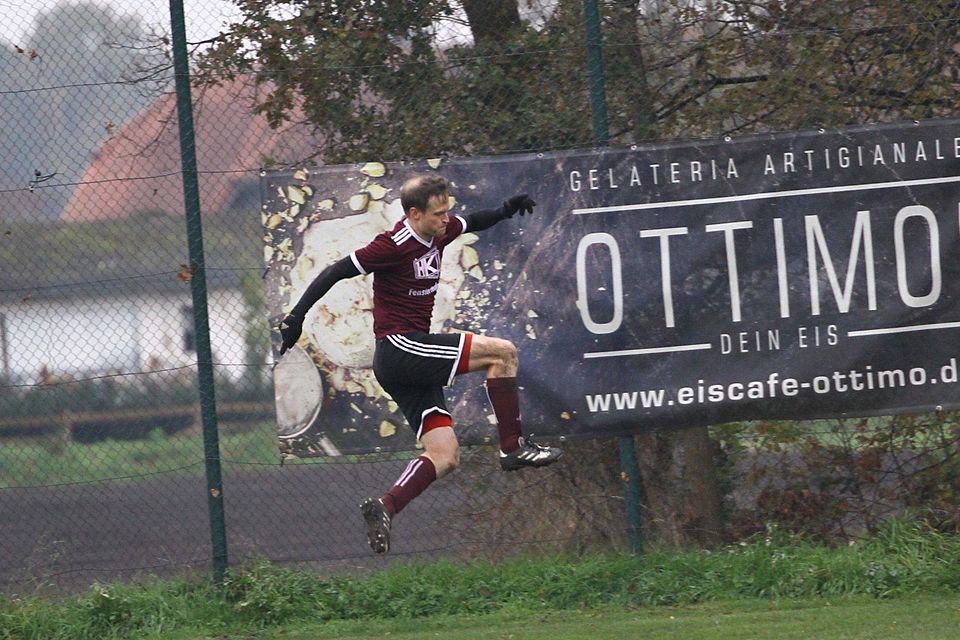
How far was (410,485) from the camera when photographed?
232 inches

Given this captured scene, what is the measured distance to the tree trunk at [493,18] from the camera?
24.2ft

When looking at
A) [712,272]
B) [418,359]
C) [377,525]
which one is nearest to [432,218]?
[418,359]

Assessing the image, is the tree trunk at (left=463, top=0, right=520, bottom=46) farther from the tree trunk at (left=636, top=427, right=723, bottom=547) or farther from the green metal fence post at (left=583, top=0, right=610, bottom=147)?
the tree trunk at (left=636, top=427, right=723, bottom=547)

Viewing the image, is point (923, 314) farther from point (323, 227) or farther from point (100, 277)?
point (100, 277)

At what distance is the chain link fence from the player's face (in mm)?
1330

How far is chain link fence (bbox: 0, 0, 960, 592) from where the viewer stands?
6957 mm

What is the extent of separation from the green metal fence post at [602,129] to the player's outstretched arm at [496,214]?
0.75 m

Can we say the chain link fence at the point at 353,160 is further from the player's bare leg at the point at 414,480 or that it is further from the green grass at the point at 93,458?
the player's bare leg at the point at 414,480

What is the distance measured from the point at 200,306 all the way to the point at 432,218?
1.73 m

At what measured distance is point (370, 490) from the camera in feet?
23.4

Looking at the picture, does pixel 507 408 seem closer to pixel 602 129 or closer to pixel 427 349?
pixel 427 349

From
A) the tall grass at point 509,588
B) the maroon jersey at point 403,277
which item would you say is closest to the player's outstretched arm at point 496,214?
the maroon jersey at point 403,277

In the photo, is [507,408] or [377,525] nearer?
[377,525]

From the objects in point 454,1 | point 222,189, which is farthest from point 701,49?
point 222,189
